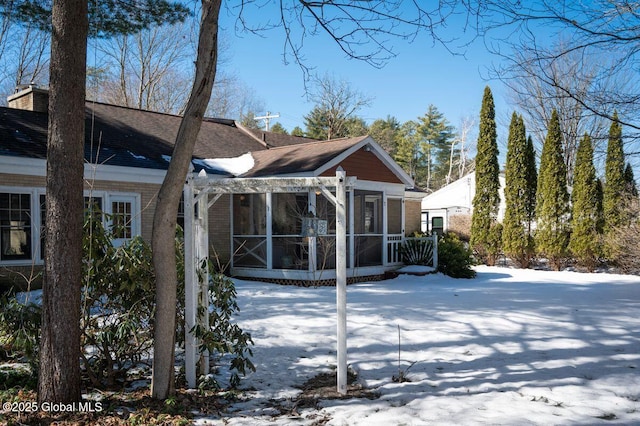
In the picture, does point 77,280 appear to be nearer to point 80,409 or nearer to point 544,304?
point 80,409

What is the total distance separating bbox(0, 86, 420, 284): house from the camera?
1120 centimetres

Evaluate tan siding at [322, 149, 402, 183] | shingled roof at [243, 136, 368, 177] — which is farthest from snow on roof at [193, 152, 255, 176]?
tan siding at [322, 149, 402, 183]

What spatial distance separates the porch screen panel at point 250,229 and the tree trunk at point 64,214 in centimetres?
934

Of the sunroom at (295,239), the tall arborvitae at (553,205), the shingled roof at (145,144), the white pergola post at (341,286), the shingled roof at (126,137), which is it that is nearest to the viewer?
the white pergola post at (341,286)

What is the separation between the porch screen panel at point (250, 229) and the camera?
562 inches

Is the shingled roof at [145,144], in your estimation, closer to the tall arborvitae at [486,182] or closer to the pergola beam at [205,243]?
the pergola beam at [205,243]

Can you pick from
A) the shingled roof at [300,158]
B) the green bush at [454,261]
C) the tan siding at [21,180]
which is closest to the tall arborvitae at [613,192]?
the green bush at [454,261]

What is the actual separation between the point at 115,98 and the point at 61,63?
28.7 m

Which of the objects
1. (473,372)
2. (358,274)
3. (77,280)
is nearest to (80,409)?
(77,280)

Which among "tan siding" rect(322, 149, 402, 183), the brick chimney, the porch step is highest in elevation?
the brick chimney

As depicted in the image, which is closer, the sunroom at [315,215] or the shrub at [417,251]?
the sunroom at [315,215]

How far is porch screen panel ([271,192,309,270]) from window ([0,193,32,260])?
5832 millimetres

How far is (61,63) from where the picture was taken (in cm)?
472

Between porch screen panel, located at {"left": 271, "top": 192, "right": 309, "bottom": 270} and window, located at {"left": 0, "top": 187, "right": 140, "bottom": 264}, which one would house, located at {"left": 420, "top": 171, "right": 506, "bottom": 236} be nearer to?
porch screen panel, located at {"left": 271, "top": 192, "right": 309, "bottom": 270}
